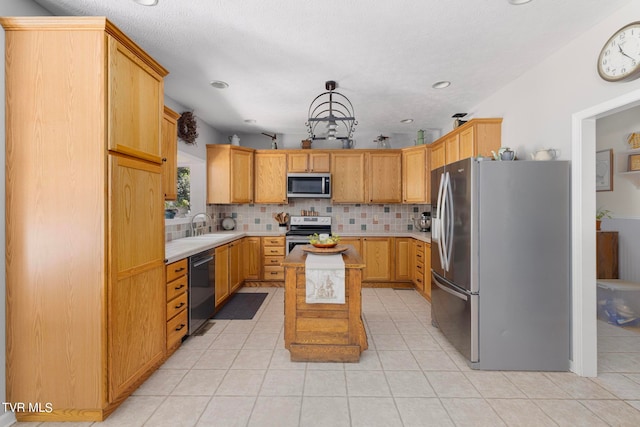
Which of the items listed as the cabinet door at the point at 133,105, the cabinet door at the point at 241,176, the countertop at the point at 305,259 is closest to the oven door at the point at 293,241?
the cabinet door at the point at 241,176

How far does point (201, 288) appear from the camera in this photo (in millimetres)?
3100

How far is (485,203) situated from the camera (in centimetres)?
233

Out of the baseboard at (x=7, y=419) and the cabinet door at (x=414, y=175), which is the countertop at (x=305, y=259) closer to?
the baseboard at (x=7, y=419)

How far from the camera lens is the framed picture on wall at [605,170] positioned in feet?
11.8

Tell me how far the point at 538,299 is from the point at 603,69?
1.68 metres

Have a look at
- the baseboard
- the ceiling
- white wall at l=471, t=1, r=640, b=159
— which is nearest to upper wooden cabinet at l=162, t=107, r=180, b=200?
the ceiling

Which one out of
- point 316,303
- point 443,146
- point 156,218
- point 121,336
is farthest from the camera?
point 443,146

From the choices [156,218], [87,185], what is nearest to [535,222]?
[156,218]

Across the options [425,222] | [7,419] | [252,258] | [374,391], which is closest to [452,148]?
[425,222]

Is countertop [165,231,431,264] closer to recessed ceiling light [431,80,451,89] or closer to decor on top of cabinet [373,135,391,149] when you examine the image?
decor on top of cabinet [373,135,391,149]

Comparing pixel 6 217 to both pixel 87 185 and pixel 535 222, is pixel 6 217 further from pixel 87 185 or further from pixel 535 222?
pixel 535 222

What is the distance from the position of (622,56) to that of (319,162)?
3.67m

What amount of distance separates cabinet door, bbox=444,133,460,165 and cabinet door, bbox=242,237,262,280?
3045 millimetres

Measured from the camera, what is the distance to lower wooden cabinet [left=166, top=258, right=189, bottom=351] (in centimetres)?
248
